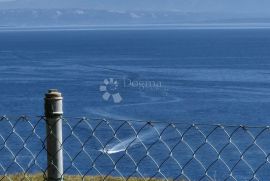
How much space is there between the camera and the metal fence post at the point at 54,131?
18.3 ft

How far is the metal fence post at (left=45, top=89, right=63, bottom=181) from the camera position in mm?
5570

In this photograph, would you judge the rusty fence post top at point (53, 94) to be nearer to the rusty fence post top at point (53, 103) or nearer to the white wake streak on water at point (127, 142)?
the rusty fence post top at point (53, 103)

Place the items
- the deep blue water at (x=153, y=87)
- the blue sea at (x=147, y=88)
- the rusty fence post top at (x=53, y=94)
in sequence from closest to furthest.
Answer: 1. the rusty fence post top at (x=53, y=94)
2. the blue sea at (x=147, y=88)
3. the deep blue water at (x=153, y=87)

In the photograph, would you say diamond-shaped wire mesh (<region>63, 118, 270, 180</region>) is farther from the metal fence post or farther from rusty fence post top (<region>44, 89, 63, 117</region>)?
rusty fence post top (<region>44, 89, 63, 117</region>)

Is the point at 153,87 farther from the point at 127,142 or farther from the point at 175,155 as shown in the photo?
the point at 175,155

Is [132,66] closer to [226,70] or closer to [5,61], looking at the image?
[226,70]

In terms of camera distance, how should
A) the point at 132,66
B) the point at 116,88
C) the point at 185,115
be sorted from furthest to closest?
1. the point at 132,66
2. the point at 116,88
3. the point at 185,115

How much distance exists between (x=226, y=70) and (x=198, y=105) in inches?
1243

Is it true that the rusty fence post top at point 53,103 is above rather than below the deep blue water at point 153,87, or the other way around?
above

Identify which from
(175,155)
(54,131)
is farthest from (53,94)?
(175,155)

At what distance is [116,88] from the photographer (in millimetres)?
76562

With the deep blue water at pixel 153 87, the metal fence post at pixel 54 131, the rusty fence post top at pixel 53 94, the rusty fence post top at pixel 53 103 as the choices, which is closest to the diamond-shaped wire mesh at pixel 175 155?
the deep blue water at pixel 153 87

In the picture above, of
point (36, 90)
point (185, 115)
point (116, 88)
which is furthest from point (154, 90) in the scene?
point (185, 115)

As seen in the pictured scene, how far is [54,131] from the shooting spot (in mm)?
5695
